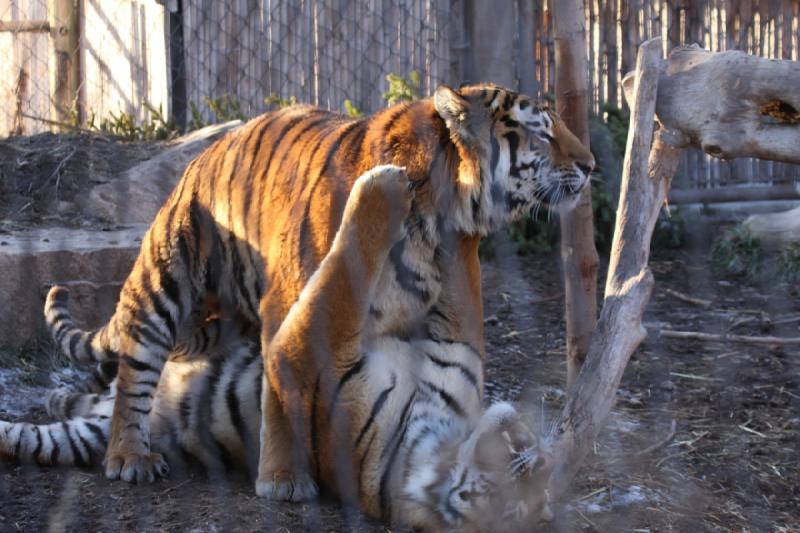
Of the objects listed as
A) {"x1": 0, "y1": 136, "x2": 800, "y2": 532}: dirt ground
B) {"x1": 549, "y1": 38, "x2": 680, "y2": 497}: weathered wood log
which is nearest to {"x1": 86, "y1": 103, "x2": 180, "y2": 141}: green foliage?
{"x1": 0, "y1": 136, "x2": 800, "y2": 532}: dirt ground

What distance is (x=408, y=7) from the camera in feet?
18.9

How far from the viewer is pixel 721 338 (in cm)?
398

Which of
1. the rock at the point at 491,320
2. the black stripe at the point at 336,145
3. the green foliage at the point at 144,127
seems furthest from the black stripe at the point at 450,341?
the green foliage at the point at 144,127

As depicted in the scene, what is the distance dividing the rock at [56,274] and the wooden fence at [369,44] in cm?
196

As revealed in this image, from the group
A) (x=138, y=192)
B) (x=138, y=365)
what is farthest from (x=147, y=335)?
(x=138, y=192)

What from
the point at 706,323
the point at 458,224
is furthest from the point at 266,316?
the point at 706,323

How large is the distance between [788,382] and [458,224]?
162 cm

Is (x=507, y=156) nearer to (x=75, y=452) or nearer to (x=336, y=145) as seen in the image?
(x=336, y=145)

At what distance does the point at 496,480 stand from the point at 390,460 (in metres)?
0.28

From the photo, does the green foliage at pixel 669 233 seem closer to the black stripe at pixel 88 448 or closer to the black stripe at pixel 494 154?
the black stripe at pixel 494 154

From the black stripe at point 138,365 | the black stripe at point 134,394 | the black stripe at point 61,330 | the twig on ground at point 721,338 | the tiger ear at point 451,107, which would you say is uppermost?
the tiger ear at point 451,107

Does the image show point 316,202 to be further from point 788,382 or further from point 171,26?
point 171,26

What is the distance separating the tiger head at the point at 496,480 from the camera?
2.16 m

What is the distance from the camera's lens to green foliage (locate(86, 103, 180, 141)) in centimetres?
535
